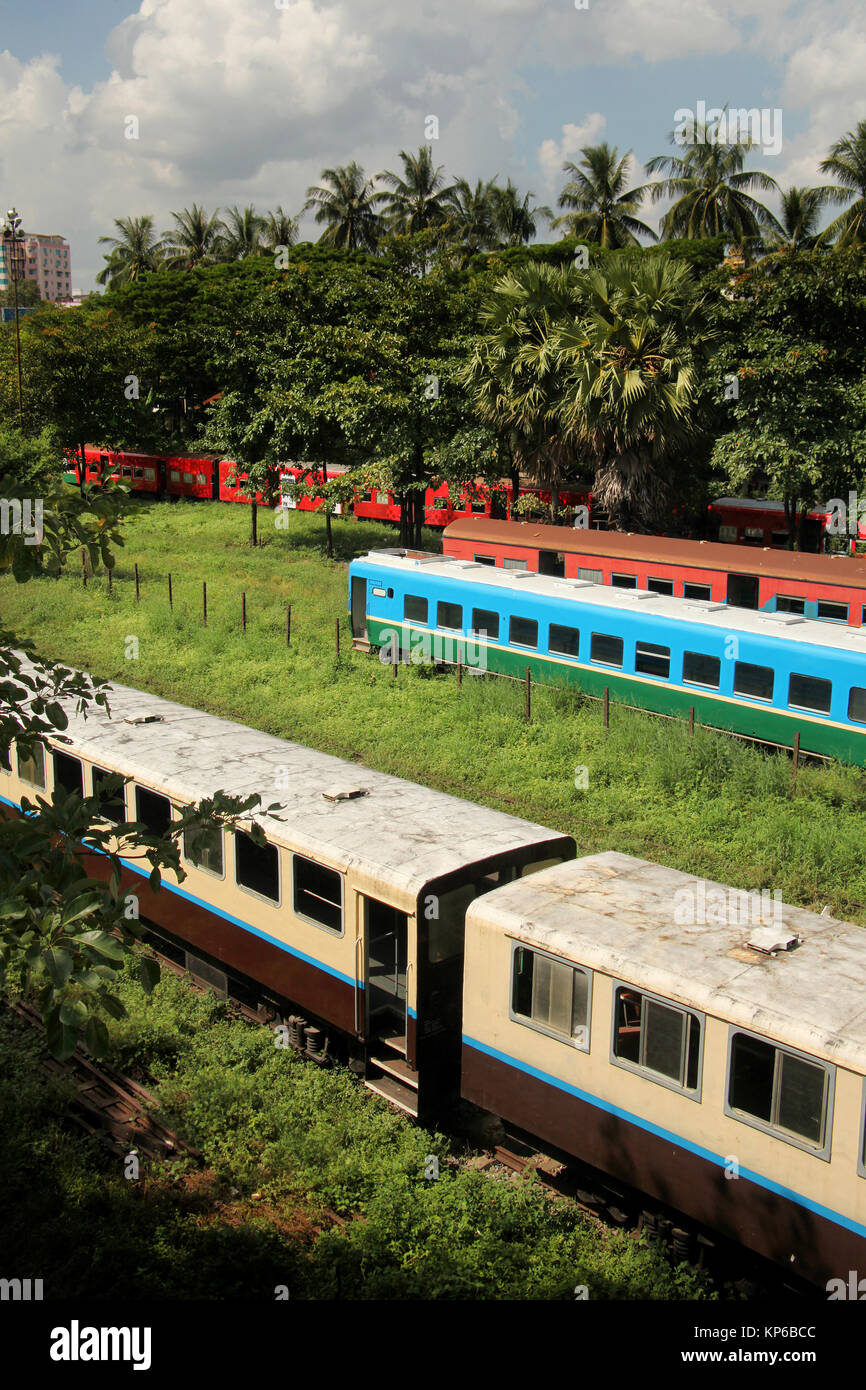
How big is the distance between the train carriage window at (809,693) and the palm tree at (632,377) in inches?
419

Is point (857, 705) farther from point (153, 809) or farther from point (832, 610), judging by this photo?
point (153, 809)

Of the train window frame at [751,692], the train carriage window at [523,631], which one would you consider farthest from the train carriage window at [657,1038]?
the train carriage window at [523,631]

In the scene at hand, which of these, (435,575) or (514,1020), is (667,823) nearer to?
(514,1020)

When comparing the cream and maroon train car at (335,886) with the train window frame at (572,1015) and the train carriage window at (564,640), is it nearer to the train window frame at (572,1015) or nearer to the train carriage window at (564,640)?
the train window frame at (572,1015)

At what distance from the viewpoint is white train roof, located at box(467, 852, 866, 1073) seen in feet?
23.0

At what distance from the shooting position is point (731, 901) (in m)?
8.68

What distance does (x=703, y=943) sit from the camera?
7910 millimetres

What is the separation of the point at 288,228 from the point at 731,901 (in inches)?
2939

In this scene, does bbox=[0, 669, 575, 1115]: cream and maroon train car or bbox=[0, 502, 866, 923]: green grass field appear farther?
bbox=[0, 502, 866, 923]: green grass field

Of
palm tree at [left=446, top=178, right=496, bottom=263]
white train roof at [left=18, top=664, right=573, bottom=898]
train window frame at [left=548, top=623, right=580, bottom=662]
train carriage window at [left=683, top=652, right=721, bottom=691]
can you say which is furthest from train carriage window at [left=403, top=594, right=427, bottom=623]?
palm tree at [left=446, top=178, right=496, bottom=263]

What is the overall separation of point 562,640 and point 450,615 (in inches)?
116

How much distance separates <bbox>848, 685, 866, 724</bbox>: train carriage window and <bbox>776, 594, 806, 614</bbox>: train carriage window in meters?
5.59

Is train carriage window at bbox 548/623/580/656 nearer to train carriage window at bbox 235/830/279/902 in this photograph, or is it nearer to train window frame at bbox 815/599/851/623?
train window frame at bbox 815/599/851/623

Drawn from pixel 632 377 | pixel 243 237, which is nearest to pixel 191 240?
pixel 243 237
